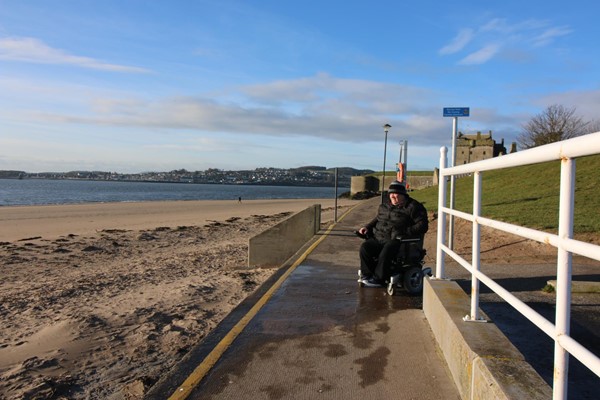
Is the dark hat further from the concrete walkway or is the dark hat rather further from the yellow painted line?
the yellow painted line

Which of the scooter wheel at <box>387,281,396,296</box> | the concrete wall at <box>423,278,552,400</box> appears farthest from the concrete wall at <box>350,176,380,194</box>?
the concrete wall at <box>423,278,552,400</box>

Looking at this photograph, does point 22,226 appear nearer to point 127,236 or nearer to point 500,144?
point 127,236

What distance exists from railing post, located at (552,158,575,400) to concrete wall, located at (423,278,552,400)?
0.39 metres

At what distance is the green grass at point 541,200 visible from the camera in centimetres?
1184

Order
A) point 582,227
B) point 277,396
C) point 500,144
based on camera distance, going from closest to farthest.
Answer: point 277,396, point 582,227, point 500,144

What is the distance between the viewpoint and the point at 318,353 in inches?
178

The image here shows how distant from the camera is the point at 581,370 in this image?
3.93m

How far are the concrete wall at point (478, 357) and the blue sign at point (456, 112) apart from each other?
14.3ft

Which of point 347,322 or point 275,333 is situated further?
point 347,322

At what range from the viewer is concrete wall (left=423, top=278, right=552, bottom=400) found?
2.76 meters

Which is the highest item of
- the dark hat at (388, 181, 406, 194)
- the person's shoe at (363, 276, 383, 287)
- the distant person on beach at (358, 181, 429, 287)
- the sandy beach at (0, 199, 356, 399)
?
the dark hat at (388, 181, 406, 194)

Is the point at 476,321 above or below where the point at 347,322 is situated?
above

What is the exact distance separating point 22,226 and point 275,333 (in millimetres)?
25296

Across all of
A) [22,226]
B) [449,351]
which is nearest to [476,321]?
[449,351]
